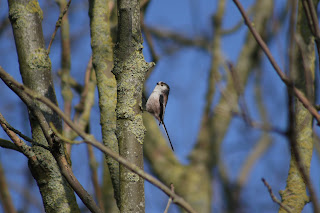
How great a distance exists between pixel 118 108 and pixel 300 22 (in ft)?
5.34

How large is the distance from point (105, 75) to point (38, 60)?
1.66ft

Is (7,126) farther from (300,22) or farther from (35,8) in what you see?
(300,22)

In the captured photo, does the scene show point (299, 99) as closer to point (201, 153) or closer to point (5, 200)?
point (5, 200)

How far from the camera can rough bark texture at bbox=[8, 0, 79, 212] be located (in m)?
1.85

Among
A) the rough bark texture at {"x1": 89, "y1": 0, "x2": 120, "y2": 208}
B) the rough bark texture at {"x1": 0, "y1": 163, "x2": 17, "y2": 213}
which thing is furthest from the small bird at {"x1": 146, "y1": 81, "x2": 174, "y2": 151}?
the rough bark texture at {"x1": 0, "y1": 163, "x2": 17, "y2": 213}

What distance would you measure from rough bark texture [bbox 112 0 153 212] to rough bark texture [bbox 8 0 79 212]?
340 mm

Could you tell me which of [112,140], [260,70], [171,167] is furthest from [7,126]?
[260,70]

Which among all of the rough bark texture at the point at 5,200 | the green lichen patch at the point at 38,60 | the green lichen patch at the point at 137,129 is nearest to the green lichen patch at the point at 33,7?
the green lichen patch at the point at 38,60

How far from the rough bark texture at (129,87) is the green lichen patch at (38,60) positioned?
488mm

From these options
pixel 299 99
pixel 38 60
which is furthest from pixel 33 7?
pixel 299 99

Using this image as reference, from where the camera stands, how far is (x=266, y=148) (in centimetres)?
845

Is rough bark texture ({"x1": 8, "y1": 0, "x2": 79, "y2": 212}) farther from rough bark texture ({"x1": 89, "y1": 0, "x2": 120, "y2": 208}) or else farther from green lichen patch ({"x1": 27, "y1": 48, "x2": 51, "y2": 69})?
rough bark texture ({"x1": 89, "y1": 0, "x2": 120, "y2": 208})

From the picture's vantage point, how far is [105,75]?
2486 mm

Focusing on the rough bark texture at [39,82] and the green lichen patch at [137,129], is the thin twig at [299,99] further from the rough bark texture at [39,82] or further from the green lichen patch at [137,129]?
the rough bark texture at [39,82]
